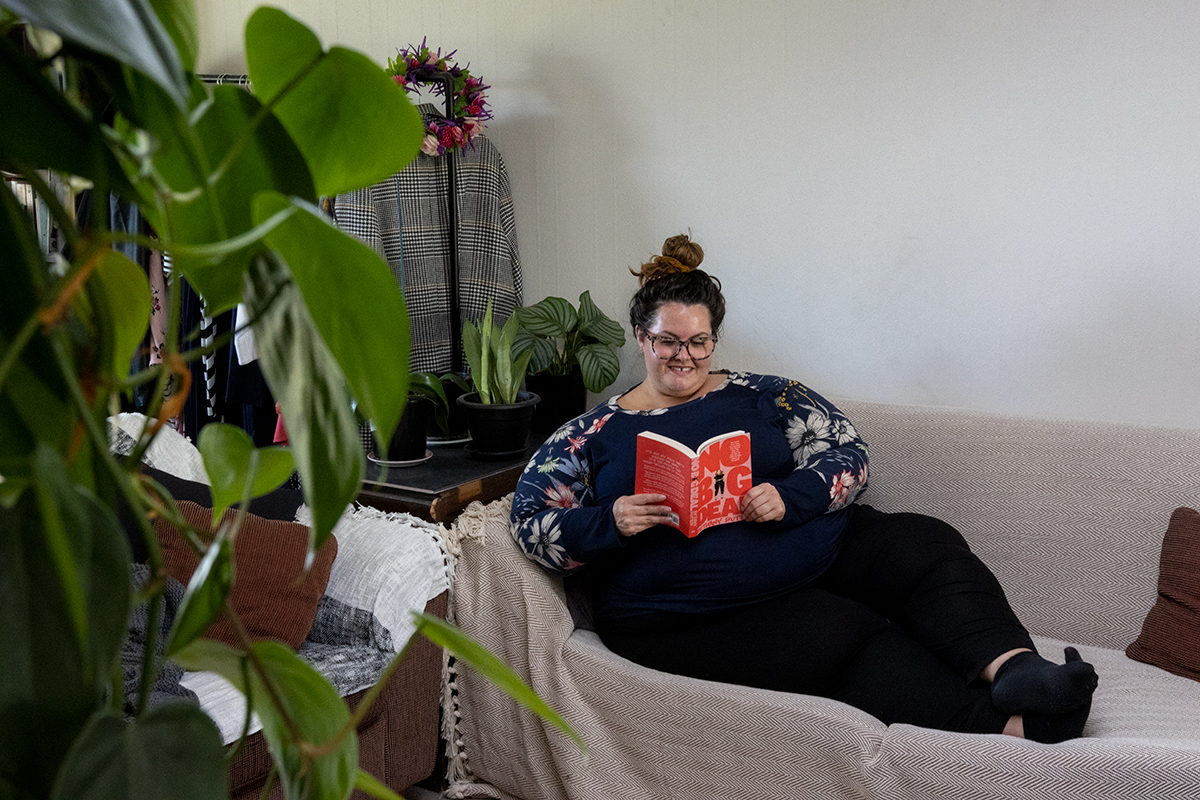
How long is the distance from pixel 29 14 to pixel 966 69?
2.33m

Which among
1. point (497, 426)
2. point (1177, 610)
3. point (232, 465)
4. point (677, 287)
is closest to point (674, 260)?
point (677, 287)

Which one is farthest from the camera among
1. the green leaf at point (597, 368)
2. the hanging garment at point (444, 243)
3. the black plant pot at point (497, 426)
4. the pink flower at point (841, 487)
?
the hanging garment at point (444, 243)

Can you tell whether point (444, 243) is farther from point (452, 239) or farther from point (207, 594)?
point (207, 594)

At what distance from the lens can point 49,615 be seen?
0.25 m

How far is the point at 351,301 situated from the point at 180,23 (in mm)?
118

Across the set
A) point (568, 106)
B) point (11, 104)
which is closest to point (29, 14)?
point (11, 104)

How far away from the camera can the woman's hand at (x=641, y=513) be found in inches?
72.4

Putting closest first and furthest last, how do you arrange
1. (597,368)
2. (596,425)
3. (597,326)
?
(596,425) → (597,368) → (597,326)

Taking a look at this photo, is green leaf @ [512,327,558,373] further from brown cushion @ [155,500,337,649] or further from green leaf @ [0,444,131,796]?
green leaf @ [0,444,131,796]

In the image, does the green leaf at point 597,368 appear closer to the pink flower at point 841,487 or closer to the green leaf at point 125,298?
the pink flower at point 841,487

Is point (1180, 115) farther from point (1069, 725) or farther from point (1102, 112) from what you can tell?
point (1069, 725)

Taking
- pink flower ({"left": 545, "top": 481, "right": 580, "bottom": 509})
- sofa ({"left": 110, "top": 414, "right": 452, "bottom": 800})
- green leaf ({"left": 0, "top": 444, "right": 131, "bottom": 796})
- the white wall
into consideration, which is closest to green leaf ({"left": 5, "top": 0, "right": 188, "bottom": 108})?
green leaf ({"left": 0, "top": 444, "right": 131, "bottom": 796})

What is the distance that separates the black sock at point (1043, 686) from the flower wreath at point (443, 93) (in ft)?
6.26

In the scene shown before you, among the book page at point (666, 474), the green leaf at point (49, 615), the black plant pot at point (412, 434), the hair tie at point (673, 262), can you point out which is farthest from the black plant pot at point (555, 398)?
the green leaf at point (49, 615)
